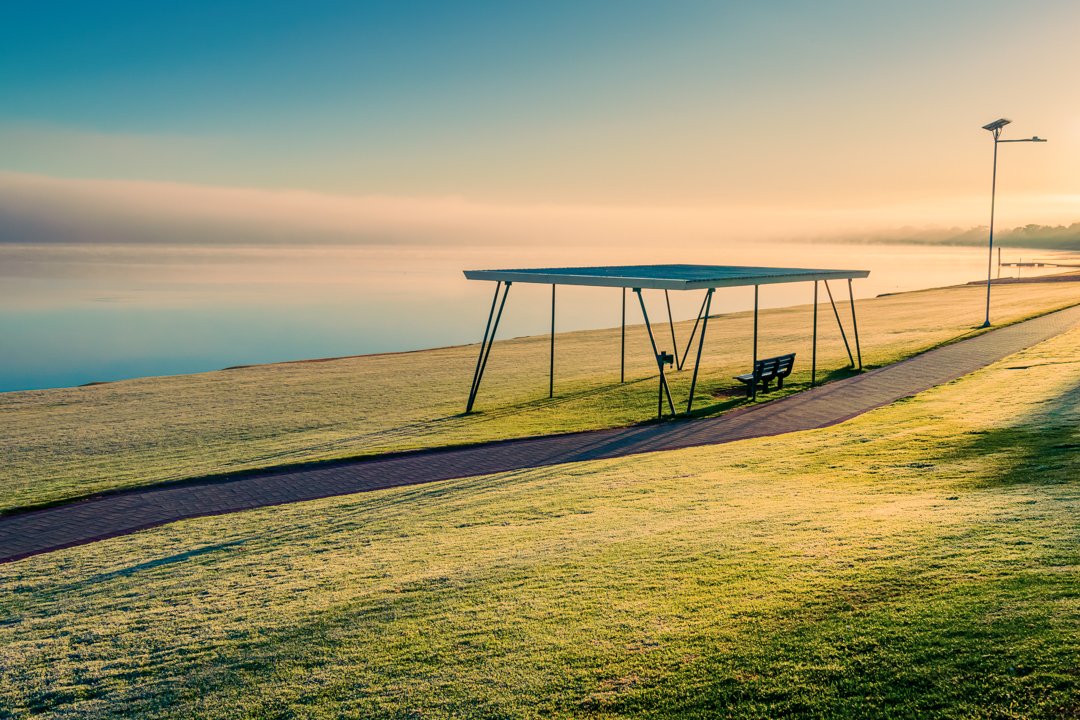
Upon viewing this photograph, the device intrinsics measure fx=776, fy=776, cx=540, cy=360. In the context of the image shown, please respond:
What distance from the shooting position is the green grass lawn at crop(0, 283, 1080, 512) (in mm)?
17656

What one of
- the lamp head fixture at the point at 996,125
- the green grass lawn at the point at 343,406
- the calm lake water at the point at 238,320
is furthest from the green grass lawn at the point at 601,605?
the calm lake water at the point at 238,320

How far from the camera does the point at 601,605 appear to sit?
735 centimetres

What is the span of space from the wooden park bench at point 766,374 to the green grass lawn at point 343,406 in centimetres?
55

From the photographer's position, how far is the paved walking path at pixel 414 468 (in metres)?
13.0

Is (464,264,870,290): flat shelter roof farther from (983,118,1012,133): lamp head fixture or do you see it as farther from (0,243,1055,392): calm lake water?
(0,243,1055,392): calm lake water

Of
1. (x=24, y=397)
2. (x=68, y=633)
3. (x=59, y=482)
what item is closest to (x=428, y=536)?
(x=68, y=633)

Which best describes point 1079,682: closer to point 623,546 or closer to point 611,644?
point 611,644

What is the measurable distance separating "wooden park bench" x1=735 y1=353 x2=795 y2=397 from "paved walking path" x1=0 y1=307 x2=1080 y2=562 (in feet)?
3.09

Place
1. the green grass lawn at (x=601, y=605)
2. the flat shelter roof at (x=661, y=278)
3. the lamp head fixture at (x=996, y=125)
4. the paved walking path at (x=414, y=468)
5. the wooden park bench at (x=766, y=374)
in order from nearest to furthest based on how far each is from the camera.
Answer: the green grass lawn at (x=601, y=605) → the paved walking path at (x=414, y=468) → the flat shelter roof at (x=661, y=278) → the wooden park bench at (x=766, y=374) → the lamp head fixture at (x=996, y=125)

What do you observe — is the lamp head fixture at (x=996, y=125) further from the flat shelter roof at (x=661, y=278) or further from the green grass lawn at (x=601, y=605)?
the green grass lawn at (x=601, y=605)

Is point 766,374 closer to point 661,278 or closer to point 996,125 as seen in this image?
point 661,278

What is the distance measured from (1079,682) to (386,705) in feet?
15.8

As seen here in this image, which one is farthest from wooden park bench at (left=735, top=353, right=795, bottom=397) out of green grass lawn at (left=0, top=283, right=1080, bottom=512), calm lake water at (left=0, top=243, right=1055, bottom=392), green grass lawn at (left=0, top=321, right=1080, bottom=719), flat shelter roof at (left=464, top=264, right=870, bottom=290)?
calm lake water at (left=0, top=243, right=1055, bottom=392)

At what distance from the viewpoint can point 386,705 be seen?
6.02 m
